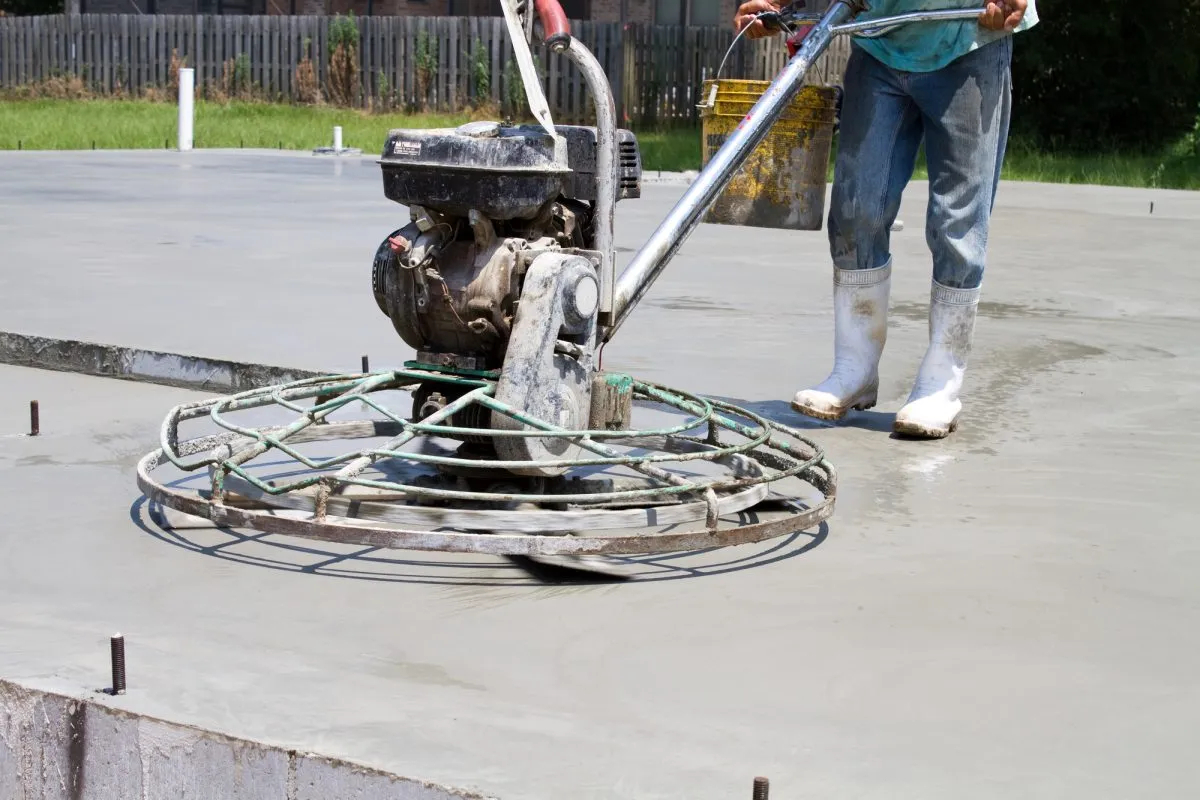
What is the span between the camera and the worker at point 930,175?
16.7 ft

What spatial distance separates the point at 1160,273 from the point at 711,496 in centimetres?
641

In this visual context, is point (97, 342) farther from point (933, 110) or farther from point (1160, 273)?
point (1160, 273)

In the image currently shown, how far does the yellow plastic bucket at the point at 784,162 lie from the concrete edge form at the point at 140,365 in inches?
58.1

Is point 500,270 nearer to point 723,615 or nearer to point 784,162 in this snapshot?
point 723,615

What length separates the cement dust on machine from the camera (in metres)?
3.72

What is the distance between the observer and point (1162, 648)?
10.8 ft

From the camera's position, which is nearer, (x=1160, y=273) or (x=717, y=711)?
(x=717, y=711)

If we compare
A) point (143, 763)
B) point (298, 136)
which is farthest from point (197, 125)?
point (143, 763)

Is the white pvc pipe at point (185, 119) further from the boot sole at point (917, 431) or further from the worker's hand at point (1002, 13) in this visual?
the worker's hand at point (1002, 13)

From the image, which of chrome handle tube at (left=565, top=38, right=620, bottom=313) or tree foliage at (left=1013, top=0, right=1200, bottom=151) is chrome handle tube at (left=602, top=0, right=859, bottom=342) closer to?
chrome handle tube at (left=565, top=38, right=620, bottom=313)

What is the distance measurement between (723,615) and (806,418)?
211 cm

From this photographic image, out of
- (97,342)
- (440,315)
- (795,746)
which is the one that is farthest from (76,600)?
(97,342)

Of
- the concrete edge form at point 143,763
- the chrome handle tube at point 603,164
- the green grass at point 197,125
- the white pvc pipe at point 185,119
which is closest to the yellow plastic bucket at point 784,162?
the chrome handle tube at point 603,164

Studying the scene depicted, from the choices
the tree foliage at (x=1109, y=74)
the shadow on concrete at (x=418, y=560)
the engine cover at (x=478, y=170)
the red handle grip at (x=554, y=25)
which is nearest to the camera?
the shadow on concrete at (x=418, y=560)
